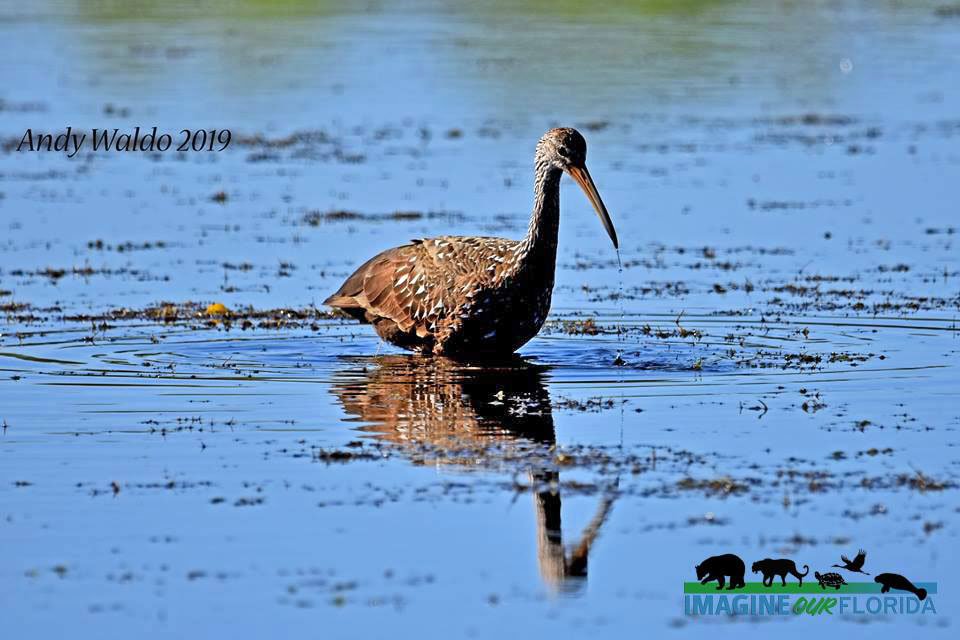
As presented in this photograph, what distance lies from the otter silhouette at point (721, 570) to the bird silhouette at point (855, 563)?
429mm

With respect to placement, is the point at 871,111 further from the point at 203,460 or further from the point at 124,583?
the point at 124,583

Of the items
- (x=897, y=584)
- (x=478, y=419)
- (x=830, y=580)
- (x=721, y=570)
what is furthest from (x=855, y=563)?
(x=478, y=419)

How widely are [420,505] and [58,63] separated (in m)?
30.0

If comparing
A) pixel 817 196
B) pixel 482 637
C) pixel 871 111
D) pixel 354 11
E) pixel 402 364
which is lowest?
pixel 482 637

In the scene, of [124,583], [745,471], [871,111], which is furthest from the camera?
[871,111]

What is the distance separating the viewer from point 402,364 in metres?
13.5

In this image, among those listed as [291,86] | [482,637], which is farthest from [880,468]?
[291,86]

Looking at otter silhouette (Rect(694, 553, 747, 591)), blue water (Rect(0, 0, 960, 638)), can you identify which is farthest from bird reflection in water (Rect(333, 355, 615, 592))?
otter silhouette (Rect(694, 553, 747, 591))

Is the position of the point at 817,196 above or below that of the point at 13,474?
above

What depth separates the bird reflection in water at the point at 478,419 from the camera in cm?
851

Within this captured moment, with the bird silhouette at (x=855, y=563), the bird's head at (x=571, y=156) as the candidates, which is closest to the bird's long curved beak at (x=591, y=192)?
the bird's head at (x=571, y=156)

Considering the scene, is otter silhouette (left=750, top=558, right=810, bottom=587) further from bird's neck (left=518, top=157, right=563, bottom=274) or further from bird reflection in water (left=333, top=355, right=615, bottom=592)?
bird's neck (left=518, top=157, right=563, bottom=274)

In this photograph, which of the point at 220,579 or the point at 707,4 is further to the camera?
the point at 707,4

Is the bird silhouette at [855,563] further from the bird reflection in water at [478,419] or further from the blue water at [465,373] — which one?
the bird reflection in water at [478,419]
